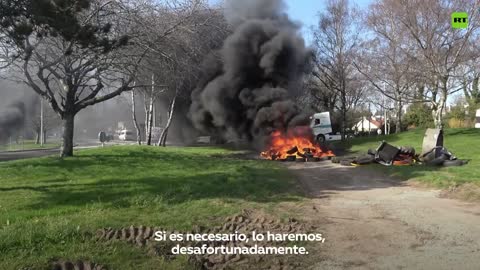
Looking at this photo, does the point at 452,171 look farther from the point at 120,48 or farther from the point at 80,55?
the point at 80,55

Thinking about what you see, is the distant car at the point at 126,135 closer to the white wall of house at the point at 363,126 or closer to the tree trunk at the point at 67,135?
the white wall of house at the point at 363,126

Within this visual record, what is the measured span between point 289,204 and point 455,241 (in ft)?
12.2

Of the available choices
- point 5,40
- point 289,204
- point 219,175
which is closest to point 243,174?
point 219,175

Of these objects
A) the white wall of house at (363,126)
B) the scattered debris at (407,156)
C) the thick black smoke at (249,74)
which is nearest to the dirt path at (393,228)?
the scattered debris at (407,156)

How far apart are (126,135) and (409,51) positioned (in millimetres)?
40308

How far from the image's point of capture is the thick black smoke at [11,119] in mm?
50250

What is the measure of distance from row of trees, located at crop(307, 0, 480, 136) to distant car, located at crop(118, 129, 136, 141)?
93.5 ft

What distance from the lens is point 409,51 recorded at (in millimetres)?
33062

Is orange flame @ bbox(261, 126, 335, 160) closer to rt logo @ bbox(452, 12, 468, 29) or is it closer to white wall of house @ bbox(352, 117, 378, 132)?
rt logo @ bbox(452, 12, 468, 29)

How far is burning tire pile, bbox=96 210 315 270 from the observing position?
558 centimetres

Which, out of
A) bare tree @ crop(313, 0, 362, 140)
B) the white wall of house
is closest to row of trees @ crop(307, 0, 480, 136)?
bare tree @ crop(313, 0, 362, 140)

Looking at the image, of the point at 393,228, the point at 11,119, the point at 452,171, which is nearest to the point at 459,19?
the point at 452,171

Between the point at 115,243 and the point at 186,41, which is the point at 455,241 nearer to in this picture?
the point at 115,243

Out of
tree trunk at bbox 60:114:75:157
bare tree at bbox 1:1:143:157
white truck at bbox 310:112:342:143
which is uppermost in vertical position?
bare tree at bbox 1:1:143:157
